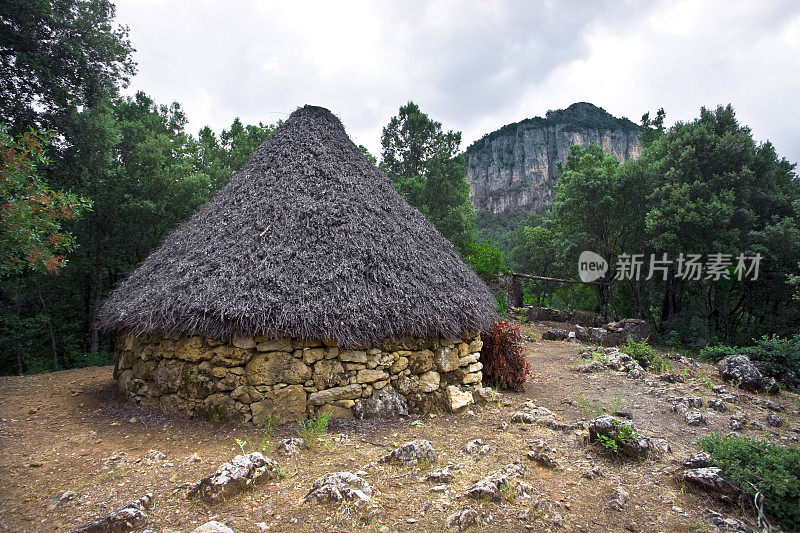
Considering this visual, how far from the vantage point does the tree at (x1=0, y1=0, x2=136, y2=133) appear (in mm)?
8945

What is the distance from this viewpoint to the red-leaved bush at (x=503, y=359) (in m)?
6.68

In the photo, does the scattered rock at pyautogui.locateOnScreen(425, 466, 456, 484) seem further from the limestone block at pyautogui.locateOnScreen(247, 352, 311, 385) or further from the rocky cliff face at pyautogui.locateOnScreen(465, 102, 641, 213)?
the rocky cliff face at pyautogui.locateOnScreen(465, 102, 641, 213)

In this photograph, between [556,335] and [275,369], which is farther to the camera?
[556,335]

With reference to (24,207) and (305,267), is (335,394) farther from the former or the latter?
(24,207)

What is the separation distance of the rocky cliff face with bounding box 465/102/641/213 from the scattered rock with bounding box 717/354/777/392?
1734 inches

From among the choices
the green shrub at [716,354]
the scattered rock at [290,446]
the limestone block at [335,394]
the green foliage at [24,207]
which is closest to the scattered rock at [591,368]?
the green shrub at [716,354]

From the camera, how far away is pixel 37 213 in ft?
19.5

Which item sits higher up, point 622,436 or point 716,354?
point 622,436

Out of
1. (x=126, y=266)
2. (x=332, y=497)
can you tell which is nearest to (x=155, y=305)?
(x=332, y=497)

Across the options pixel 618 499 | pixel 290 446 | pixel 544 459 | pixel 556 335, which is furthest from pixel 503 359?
pixel 556 335

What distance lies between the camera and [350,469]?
3.80 metres

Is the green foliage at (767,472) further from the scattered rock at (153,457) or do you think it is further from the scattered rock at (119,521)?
the scattered rock at (153,457)

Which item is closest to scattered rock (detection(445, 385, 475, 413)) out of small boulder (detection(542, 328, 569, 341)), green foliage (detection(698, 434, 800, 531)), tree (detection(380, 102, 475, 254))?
green foliage (detection(698, 434, 800, 531))

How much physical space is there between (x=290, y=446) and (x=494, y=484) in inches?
85.9
